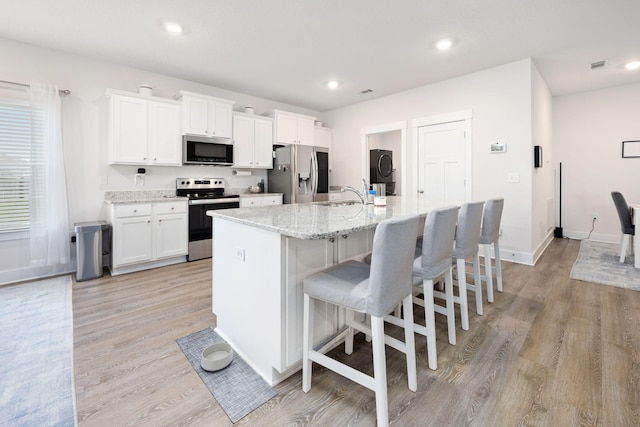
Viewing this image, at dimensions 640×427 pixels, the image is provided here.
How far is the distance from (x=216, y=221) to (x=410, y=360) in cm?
156

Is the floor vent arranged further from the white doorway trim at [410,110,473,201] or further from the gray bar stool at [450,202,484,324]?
the gray bar stool at [450,202,484,324]

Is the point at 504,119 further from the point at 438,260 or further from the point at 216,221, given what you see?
the point at 216,221

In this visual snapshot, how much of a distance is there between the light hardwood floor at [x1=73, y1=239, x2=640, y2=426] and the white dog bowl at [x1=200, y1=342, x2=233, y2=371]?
9 centimetres

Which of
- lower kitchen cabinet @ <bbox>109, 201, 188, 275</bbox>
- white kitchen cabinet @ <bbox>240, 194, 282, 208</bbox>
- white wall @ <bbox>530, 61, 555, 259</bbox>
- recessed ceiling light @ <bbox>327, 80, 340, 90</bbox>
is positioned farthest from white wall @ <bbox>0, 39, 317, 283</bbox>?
white wall @ <bbox>530, 61, 555, 259</bbox>

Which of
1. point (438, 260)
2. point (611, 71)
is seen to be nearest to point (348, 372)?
point (438, 260)

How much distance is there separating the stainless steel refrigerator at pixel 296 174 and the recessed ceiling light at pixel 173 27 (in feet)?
8.12

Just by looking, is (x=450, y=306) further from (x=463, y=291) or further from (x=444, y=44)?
(x=444, y=44)

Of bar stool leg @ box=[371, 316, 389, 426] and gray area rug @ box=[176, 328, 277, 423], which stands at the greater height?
bar stool leg @ box=[371, 316, 389, 426]

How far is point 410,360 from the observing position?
1557mm

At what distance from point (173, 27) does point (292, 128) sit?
2.75m

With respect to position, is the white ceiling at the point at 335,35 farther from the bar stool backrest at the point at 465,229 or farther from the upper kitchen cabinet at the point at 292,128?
the bar stool backrest at the point at 465,229

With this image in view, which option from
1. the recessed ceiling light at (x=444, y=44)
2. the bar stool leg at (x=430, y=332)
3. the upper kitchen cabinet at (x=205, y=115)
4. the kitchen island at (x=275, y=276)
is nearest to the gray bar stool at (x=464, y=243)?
the bar stool leg at (x=430, y=332)

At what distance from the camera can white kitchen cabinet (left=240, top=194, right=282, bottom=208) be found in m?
4.68

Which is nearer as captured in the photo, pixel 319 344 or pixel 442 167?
pixel 319 344
